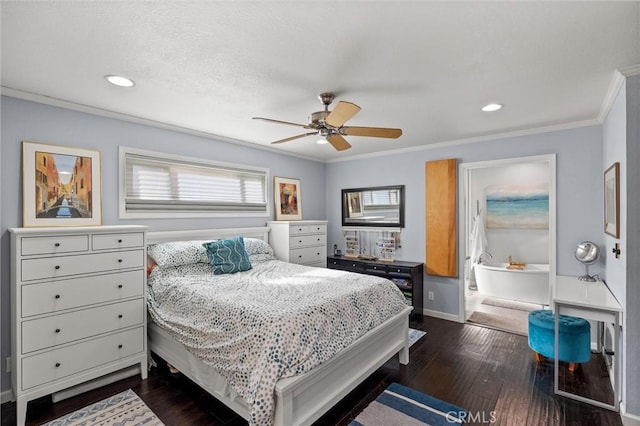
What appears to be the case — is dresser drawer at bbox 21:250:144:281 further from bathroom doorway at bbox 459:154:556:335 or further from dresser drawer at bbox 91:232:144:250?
bathroom doorway at bbox 459:154:556:335

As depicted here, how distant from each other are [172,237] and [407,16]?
3.11 m

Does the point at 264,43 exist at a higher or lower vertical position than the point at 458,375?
higher

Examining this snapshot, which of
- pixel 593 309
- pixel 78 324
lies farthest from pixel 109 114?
pixel 593 309

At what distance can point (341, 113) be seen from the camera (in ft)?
6.98

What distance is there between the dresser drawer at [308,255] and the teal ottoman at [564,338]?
2.81 m

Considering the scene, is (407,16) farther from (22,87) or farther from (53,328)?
(53,328)

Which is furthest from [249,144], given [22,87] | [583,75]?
[583,75]

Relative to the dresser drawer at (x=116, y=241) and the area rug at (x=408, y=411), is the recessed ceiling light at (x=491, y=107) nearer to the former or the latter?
the area rug at (x=408, y=411)

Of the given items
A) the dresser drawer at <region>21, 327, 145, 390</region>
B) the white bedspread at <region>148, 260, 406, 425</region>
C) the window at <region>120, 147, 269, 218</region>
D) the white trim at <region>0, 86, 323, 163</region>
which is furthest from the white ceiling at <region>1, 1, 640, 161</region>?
the dresser drawer at <region>21, 327, 145, 390</region>

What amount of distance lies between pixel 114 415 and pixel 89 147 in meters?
2.30

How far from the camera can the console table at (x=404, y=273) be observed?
13.7 ft

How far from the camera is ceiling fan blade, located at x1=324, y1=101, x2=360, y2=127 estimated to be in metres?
2.02

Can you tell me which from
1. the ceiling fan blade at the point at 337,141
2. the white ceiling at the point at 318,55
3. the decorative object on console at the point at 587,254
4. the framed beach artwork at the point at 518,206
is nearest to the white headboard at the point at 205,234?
the white ceiling at the point at 318,55

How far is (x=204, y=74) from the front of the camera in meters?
2.17
